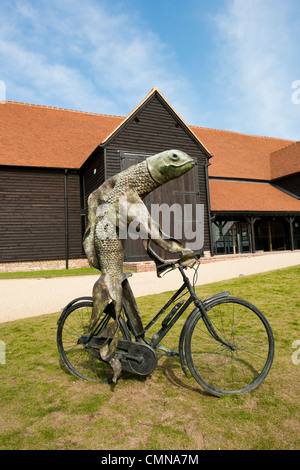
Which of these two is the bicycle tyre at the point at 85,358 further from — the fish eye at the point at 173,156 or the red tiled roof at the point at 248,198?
the red tiled roof at the point at 248,198

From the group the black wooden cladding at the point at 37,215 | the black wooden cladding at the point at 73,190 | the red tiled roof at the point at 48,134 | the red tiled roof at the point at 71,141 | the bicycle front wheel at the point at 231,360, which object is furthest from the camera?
the red tiled roof at the point at 71,141

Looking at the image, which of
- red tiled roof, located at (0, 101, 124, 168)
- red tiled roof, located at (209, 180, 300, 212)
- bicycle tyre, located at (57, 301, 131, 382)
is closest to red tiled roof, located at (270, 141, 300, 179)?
red tiled roof, located at (209, 180, 300, 212)

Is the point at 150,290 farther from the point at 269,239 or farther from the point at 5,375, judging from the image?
the point at 269,239

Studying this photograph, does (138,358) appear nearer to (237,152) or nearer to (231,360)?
(231,360)

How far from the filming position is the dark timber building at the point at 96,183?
51.7 ft

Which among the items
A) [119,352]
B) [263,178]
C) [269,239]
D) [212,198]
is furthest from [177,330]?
[263,178]

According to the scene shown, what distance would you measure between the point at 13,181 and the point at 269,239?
17374 mm

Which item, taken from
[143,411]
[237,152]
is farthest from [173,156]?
[237,152]

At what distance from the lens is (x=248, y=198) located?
20438mm

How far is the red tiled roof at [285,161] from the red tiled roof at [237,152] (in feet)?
1.61

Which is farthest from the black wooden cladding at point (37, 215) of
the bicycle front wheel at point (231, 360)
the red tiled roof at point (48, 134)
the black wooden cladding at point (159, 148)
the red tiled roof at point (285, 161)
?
the red tiled roof at point (285, 161)

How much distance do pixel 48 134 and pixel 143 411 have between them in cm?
1993

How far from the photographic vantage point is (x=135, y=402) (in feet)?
8.12

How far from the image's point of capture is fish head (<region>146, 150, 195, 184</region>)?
8.61 feet
